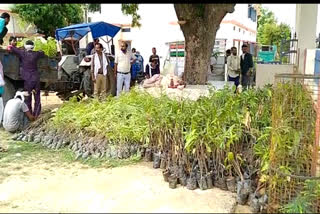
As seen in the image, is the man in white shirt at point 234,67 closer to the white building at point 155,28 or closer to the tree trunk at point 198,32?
the tree trunk at point 198,32

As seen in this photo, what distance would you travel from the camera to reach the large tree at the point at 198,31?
309 inches

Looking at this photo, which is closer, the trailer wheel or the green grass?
the green grass

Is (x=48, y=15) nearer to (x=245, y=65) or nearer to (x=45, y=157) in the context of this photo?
(x=245, y=65)

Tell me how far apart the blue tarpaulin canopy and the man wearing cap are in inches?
181

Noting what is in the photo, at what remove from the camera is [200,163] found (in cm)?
421

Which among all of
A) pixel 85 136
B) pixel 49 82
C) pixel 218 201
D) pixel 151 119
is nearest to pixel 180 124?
pixel 151 119

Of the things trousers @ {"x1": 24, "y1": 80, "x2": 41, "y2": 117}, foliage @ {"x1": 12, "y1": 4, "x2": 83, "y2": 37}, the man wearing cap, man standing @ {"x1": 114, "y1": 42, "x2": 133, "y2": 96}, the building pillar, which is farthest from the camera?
foliage @ {"x1": 12, "y1": 4, "x2": 83, "y2": 37}

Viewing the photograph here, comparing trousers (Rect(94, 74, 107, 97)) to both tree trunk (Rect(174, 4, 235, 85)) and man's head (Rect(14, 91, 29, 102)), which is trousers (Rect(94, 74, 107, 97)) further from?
tree trunk (Rect(174, 4, 235, 85))

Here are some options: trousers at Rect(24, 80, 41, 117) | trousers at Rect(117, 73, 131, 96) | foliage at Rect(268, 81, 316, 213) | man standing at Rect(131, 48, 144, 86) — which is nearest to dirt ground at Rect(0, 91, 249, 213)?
foliage at Rect(268, 81, 316, 213)

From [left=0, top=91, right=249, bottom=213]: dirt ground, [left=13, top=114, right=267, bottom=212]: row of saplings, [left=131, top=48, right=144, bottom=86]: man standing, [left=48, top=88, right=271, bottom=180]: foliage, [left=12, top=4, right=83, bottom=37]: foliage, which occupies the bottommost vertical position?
[left=0, top=91, right=249, bottom=213]: dirt ground

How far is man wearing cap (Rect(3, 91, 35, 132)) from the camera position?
6590 mm

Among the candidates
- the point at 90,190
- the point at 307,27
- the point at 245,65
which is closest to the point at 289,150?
the point at 90,190

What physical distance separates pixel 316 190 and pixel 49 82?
6.77 metres

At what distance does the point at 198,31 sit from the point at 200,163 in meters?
4.37
